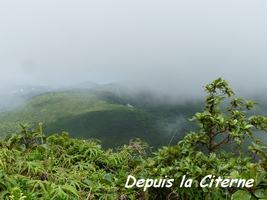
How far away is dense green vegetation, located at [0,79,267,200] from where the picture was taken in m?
5.16

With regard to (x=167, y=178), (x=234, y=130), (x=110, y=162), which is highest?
(x=234, y=130)

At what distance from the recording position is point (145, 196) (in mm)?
5406

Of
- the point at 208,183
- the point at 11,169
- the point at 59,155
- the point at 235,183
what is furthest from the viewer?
the point at 59,155

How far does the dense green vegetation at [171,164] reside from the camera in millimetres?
5164

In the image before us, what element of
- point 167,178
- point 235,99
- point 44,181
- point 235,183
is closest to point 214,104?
point 235,99

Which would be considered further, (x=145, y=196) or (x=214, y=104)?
(x=214, y=104)

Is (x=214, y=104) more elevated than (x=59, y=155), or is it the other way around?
(x=214, y=104)

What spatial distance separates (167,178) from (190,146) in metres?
0.82

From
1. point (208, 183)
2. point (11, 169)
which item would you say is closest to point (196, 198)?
point (208, 183)

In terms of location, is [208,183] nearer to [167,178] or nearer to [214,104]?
[167,178]

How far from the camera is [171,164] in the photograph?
607 cm

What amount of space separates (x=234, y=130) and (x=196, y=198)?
102 cm

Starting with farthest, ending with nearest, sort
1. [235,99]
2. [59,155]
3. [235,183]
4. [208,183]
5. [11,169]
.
Result: 1. [59,155]
2. [235,99]
3. [11,169]
4. [208,183]
5. [235,183]

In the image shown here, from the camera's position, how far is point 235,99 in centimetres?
656
